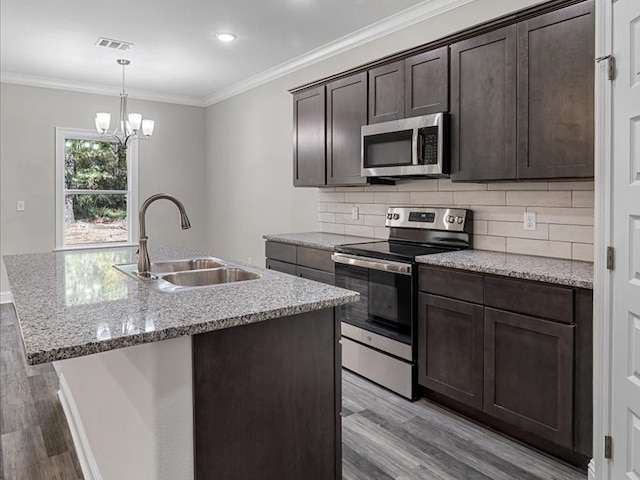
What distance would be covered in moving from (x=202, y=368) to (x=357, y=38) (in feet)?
11.2

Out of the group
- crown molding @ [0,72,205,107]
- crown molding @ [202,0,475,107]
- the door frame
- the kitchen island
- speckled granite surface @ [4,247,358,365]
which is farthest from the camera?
crown molding @ [0,72,205,107]

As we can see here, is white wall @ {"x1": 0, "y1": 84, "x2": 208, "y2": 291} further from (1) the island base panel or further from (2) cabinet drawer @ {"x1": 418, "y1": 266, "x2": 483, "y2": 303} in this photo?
(1) the island base panel

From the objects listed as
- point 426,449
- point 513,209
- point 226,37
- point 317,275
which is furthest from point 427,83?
point 426,449

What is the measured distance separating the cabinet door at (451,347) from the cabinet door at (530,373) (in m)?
0.06

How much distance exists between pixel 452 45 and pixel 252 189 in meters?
3.25

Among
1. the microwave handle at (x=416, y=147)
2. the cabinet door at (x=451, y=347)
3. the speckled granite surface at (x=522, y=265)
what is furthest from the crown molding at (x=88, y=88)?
the cabinet door at (x=451, y=347)

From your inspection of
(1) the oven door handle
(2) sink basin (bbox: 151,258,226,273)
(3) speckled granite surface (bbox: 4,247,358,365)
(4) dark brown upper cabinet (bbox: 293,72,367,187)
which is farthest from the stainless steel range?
(3) speckled granite surface (bbox: 4,247,358,365)

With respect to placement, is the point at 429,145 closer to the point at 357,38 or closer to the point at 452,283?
the point at 452,283

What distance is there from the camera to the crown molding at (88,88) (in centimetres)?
526

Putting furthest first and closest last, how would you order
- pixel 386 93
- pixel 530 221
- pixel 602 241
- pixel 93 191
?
pixel 93 191
pixel 386 93
pixel 530 221
pixel 602 241

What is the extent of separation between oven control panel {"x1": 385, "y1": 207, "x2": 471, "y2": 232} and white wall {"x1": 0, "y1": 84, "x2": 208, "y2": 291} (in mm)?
3799

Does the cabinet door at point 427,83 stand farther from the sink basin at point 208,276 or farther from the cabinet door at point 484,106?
the sink basin at point 208,276

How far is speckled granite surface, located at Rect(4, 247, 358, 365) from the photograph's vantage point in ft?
3.78

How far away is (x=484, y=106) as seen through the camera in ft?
8.69
